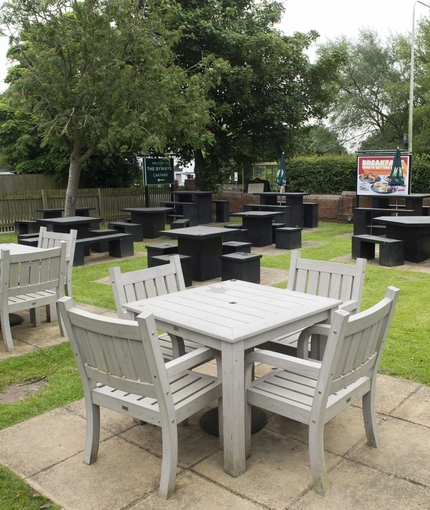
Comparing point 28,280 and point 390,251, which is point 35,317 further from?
point 390,251

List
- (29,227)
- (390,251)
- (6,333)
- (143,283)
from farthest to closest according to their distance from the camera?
(29,227) < (390,251) < (6,333) < (143,283)

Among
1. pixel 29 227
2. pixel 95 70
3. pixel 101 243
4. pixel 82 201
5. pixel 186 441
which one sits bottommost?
pixel 186 441

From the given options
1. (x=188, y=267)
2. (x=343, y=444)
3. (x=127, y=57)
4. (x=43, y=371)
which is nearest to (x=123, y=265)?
(x=188, y=267)

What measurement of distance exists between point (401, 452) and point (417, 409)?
648 millimetres

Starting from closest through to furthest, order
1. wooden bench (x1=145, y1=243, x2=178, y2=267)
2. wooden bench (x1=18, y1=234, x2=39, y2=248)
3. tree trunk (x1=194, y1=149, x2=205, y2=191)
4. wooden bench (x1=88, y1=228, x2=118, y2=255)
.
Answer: wooden bench (x1=145, y1=243, x2=178, y2=267)
wooden bench (x1=18, y1=234, x2=39, y2=248)
wooden bench (x1=88, y1=228, x2=118, y2=255)
tree trunk (x1=194, y1=149, x2=205, y2=191)

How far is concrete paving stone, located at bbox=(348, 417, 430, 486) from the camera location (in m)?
2.92

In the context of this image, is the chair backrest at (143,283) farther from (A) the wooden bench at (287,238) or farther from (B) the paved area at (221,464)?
(A) the wooden bench at (287,238)

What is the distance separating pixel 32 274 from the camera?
5.20m

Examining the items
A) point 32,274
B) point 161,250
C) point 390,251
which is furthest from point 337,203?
point 32,274

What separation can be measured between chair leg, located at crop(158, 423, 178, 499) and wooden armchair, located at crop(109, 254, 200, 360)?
0.99 meters

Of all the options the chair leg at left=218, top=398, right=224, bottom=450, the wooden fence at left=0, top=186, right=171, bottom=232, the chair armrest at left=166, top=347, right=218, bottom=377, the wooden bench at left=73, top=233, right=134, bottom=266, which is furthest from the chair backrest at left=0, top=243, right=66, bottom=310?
the wooden fence at left=0, top=186, right=171, bottom=232

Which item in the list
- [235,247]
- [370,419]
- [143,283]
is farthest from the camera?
[235,247]

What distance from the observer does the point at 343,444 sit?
3.24 metres

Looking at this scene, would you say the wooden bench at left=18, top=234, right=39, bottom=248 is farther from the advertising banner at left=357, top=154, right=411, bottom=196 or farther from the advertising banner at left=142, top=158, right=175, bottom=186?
the advertising banner at left=357, top=154, right=411, bottom=196
